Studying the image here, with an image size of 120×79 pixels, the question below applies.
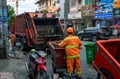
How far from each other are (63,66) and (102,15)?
2847cm

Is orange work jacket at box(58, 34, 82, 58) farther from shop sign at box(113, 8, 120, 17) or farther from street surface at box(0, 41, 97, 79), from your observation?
shop sign at box(113, 8, 120, 17)

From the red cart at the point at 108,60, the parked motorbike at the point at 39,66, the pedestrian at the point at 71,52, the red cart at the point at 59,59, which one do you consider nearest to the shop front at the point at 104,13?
the red cart at the point at 59,59

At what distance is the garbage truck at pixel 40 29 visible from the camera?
1759 cm

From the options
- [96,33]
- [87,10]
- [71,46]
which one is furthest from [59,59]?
[87,10]

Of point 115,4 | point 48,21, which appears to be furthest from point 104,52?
point 115,4

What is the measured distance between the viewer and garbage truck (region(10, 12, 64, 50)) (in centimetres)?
1759

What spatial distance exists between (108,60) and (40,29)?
38.2 feet

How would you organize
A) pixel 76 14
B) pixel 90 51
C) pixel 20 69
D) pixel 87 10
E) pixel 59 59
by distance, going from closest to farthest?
pixel 59 59
pixel 20 69
pixel 90 51
pixel 87 10
pixel 76 14

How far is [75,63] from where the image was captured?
9344 millimetres

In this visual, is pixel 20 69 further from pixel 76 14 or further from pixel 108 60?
pixel 76 14

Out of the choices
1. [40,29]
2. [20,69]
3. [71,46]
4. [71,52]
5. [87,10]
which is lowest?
[20,69]

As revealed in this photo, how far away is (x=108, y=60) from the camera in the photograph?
7.21m

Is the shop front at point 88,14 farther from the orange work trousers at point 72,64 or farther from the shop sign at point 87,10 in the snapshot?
the orange work trousers at point 72,64

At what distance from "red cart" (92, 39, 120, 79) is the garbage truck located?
31.2 ft
